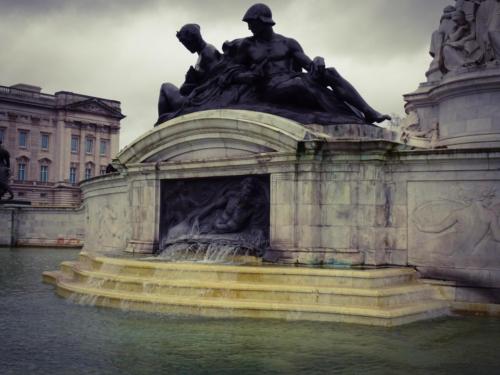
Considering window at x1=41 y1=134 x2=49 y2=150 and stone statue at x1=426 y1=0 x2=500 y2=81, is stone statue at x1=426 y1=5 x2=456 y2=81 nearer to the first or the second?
stone statue at x1=426 y1=0 x2=500 y2=81

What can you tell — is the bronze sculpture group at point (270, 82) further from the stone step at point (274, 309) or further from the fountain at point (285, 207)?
the stone step at point (274, 309)

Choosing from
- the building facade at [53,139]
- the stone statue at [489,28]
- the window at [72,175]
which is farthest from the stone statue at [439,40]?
the window at [72,175]

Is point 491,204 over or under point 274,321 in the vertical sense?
over

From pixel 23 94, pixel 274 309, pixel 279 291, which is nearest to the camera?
pixel 274 309

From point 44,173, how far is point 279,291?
73.1m

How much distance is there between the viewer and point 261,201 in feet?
36.4

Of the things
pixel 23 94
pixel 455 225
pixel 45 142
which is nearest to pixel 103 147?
pixel 45 142

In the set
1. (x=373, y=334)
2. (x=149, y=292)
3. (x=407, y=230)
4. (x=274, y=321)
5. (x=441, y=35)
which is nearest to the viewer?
(x=373, y=334)

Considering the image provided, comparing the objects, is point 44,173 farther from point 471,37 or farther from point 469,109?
point 469,109

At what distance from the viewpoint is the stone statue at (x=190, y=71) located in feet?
43.9

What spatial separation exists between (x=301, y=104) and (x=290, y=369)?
6576mm

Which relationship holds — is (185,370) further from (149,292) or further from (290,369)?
(149,292)

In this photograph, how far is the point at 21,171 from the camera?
7450 centimetres

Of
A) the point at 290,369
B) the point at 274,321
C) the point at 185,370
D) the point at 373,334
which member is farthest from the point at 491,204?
the point at 185,370
